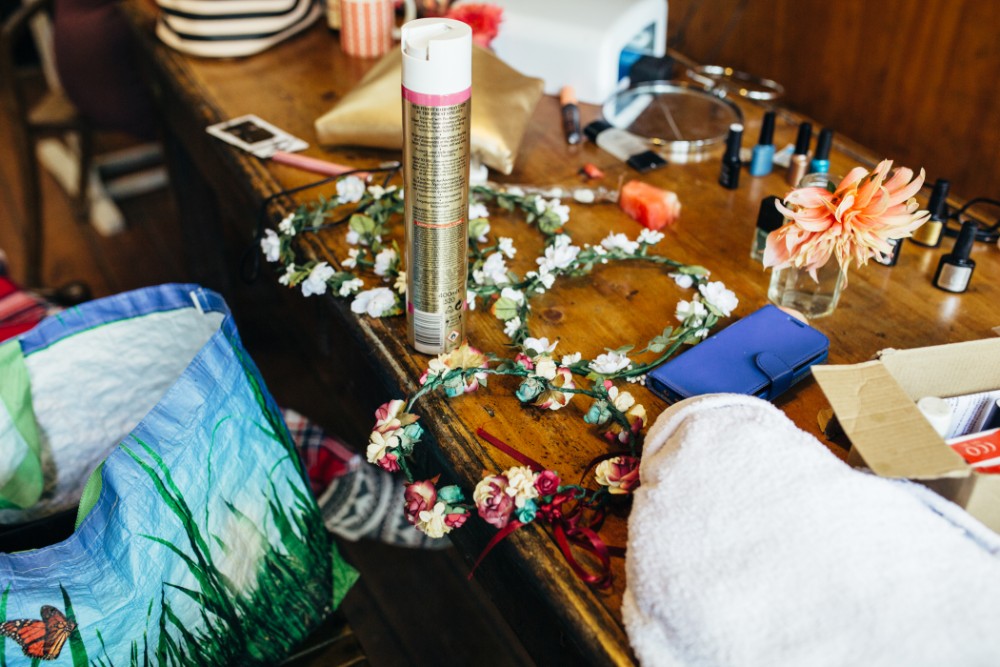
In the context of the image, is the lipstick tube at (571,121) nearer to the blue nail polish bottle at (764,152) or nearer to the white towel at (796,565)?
the blue nail polish bottle at (764,152)

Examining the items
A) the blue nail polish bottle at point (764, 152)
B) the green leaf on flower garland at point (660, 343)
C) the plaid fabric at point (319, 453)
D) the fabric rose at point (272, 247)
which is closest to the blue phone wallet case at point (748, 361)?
the green leaf on flower garland at point (660, 343)

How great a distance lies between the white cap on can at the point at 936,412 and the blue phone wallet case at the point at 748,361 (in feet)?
0.49

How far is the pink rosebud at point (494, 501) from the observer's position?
0.69 metres

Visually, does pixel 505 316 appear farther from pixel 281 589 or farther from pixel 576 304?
pixel 281 589

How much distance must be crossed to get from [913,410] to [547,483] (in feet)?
0.95

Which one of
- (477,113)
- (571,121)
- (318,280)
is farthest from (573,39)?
(318,280)

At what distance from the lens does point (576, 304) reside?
97 cm

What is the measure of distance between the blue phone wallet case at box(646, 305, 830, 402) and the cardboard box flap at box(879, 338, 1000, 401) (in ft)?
0.40

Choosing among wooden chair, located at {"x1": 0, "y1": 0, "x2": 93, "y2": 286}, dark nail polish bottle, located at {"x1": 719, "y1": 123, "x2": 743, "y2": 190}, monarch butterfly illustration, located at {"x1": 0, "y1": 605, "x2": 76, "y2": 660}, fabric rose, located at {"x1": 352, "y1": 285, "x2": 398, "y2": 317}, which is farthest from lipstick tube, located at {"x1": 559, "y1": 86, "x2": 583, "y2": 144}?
wooden chair, located at {"x1": 0, "y1": 0, "x2": 93, "y2": 286}

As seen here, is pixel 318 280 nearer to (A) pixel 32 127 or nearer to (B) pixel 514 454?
(B) pixel 514 454

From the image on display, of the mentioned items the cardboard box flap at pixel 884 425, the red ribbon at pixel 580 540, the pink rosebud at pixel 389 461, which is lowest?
the pink rosebud at pixel 389 461

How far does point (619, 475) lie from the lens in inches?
28.2

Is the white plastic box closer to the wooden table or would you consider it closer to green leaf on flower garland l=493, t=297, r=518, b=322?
the wooden table

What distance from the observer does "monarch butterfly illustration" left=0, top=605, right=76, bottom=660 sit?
0.70 metres
